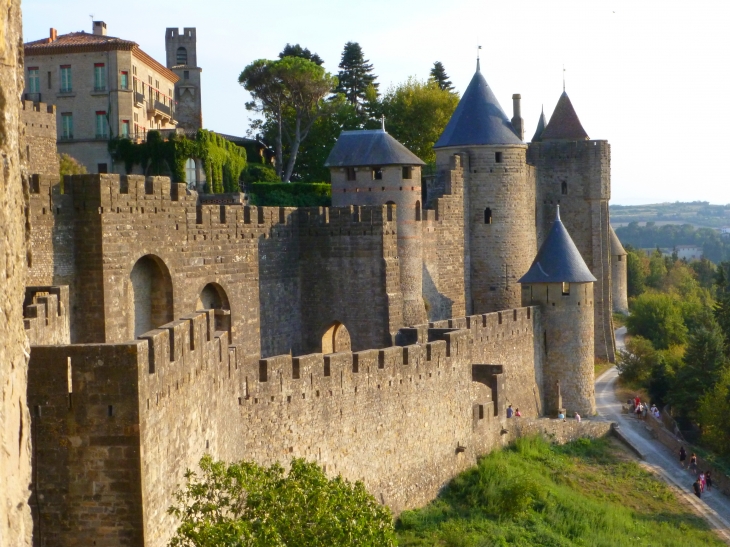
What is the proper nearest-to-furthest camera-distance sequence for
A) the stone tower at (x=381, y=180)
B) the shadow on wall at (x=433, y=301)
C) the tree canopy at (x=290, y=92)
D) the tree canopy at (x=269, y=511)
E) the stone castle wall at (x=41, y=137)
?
the tree canopy at (x=269, y=511) → the stone tower at (x=381, y=180) → the stone castle wall at (x=41, y=137) → the shadow on wall at (x=433, y=301) → the tree canopy at (x=290, y=92)

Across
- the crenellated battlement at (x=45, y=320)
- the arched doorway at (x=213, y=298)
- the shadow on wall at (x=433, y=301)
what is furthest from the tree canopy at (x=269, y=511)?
the shadow on wall at (x=433, y=301)

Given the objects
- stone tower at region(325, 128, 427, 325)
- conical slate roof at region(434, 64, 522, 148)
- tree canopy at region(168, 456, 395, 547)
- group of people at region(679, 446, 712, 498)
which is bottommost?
group of people at region(679, 446, 712, 498)

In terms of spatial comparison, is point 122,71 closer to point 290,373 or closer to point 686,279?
point 290,373

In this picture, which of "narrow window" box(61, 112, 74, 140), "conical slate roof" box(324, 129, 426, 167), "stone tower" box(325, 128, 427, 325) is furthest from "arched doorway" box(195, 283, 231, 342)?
"narrow window" box(61, 112, 74, 140)

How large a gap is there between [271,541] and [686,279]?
68.3m

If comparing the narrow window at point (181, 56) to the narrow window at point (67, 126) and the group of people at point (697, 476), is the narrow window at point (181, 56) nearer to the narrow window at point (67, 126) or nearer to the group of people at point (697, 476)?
the narrow window at point (67, 126)

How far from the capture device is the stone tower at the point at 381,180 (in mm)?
33344

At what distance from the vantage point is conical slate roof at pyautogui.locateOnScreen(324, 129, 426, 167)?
3341cm

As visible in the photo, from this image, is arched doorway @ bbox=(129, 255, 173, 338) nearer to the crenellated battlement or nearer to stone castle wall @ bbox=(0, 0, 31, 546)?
the crenellated battlement

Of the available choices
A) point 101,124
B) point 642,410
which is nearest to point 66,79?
point 101,124

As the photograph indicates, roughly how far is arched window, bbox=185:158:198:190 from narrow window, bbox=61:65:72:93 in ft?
18.3

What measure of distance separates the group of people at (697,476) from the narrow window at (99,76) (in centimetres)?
2494

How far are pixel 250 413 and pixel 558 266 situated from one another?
19.2 meters

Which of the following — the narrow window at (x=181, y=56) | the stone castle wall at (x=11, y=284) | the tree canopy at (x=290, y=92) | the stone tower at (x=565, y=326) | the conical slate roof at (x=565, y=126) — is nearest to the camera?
the stone castle wall at (x=11, y=284)
